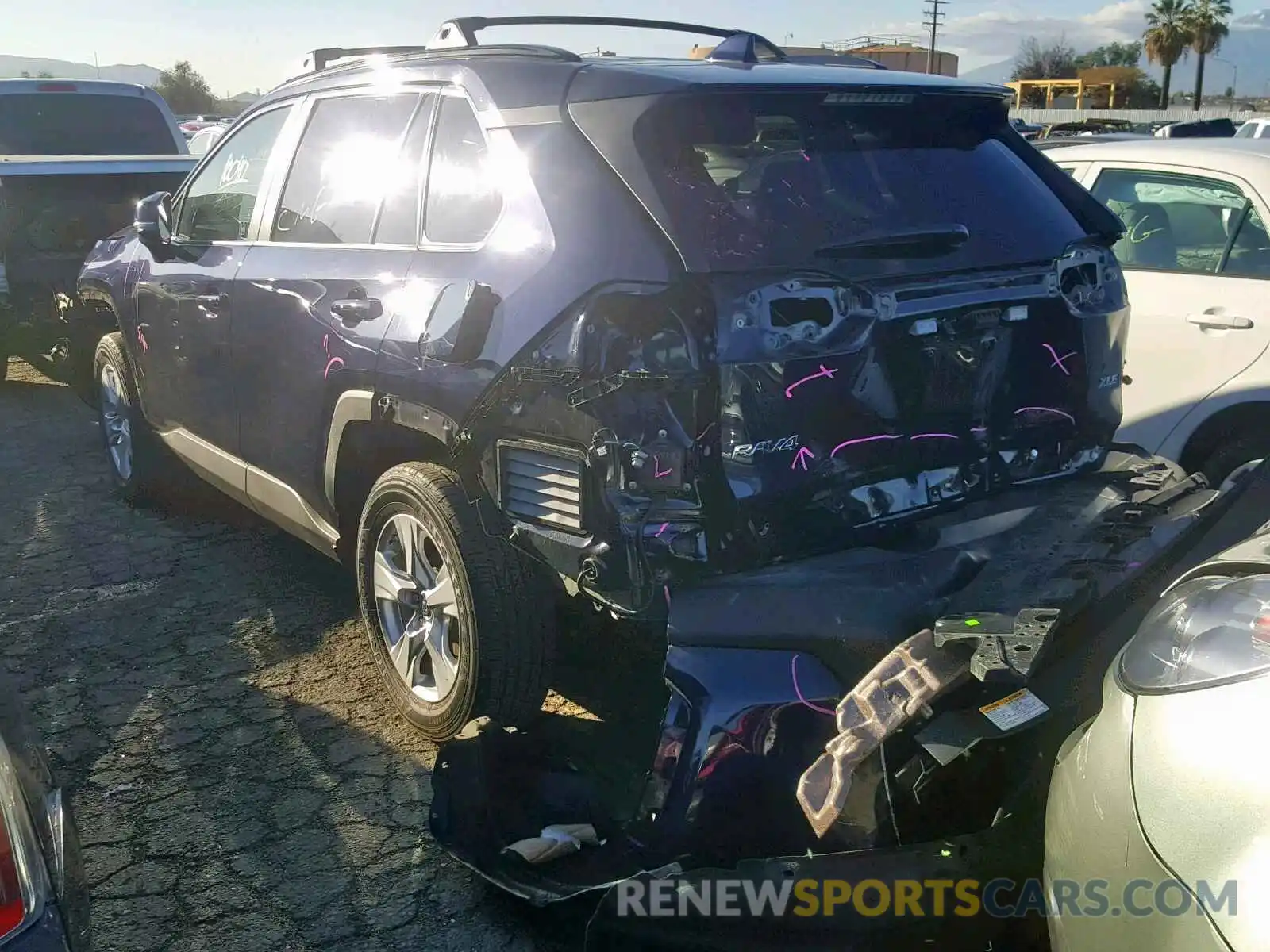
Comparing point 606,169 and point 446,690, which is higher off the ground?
point 606,169

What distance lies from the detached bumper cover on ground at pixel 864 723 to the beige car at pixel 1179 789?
288mm

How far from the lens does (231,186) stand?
452 cm

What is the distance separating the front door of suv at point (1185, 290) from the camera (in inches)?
172

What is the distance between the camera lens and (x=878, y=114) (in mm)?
3025

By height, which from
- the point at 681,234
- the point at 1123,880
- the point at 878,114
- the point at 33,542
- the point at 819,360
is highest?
the point at 878,114

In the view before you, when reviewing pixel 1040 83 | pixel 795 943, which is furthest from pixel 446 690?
pixel 1040 83

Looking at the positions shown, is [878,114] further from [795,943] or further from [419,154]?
[795,943]

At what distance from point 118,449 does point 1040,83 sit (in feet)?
171

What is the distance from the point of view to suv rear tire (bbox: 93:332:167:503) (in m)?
5.37

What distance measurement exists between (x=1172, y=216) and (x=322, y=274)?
3440mm

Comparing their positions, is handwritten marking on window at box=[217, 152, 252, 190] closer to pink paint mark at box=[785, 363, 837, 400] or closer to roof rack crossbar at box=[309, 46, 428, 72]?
roof rack crossbar at box=[309, 46, 428, 72]

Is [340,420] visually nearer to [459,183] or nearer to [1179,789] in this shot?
[459,183]

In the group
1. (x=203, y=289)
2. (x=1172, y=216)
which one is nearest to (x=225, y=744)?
(x=203, y=289)

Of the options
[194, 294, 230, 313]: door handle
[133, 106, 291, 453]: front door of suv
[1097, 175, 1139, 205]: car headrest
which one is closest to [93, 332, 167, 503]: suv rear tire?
[133, 106, 291, 453]: front door of suv
